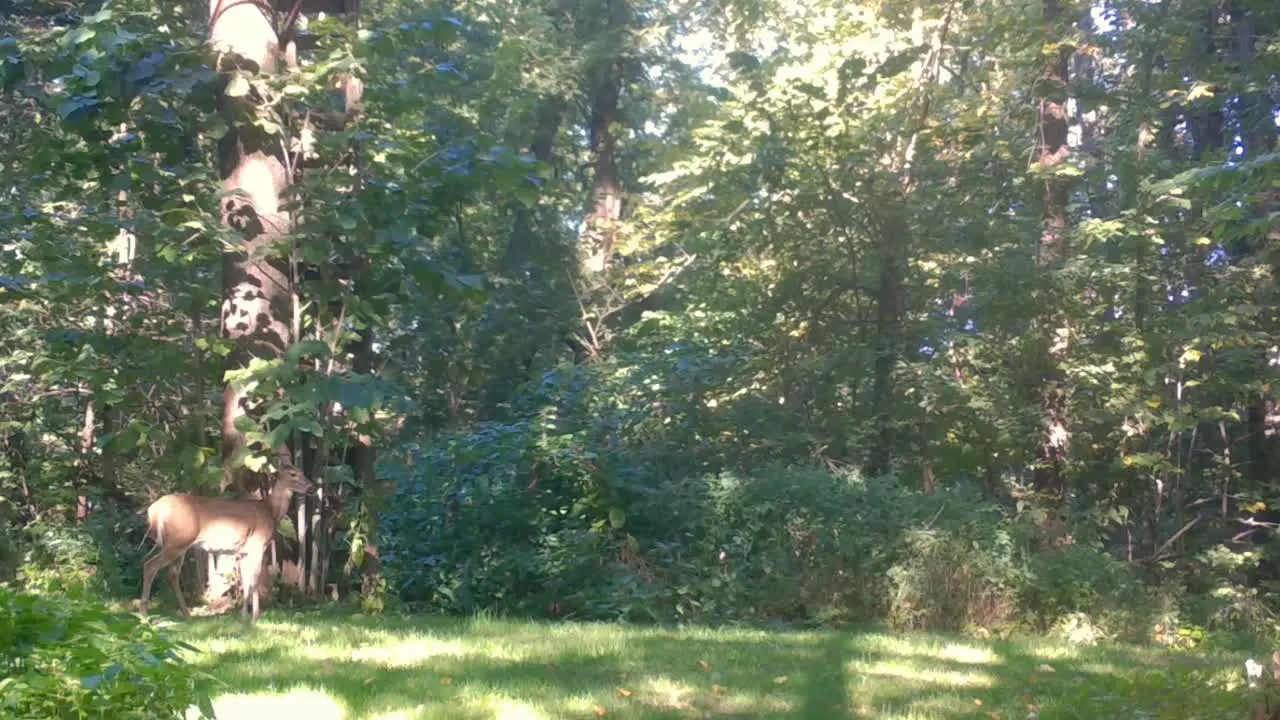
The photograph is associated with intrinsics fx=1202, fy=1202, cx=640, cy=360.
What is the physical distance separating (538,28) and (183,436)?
15.4m

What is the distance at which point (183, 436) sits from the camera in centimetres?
999

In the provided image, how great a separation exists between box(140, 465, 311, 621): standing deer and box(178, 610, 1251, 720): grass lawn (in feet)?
1.39

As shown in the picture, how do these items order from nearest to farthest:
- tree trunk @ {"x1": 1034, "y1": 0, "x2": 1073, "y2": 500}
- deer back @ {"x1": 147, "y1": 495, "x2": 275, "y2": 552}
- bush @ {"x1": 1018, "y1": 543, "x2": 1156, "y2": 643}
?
deer back @ {"x1": 147, "y1": 495, "x2": 275, "y2": 552} < bush @ {"x1": 1018, "y1": 543, "x2": 1156, "y2": 643} < tree trunk @ {"x1": 1034, "y1": 0, "x2": 1073, "y2": 500}

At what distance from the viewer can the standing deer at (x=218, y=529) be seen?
8.38m

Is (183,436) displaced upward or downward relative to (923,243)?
downward

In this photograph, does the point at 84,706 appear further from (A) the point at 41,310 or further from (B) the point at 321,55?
(A) the point at 41,310

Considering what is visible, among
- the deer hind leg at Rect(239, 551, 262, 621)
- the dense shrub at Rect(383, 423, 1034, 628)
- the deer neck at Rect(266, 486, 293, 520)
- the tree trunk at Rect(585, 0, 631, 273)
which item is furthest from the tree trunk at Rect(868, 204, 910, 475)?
the tree trunk at Rect(585, 0, 631, 273)

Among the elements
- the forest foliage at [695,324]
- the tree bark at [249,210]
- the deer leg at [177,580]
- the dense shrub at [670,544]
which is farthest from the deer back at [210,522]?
the dense shrub at [670,544]

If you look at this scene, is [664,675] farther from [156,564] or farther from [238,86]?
[238,86]

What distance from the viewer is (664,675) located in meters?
6.68

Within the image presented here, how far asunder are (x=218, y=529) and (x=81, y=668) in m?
5.63

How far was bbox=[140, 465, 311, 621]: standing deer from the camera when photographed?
8375 mm

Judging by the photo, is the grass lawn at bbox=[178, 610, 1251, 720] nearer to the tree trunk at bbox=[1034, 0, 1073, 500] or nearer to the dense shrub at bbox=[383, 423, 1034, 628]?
the dense shrub at bbox=[383, 423, 1034, 628]

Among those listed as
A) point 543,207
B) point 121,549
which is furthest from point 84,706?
point 543,207
